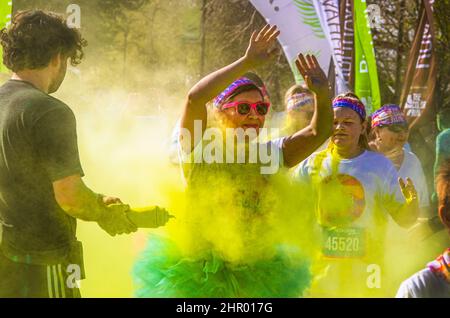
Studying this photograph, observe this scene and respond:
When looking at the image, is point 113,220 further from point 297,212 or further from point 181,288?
point 297,212

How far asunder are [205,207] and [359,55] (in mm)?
2683

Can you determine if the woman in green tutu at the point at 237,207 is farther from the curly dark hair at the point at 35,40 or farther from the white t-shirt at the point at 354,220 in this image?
the curly dark hair at the point at 35,40

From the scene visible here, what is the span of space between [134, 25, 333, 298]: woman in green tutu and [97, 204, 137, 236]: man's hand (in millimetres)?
317

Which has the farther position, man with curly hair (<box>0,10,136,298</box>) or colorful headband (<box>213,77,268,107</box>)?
colorful headband (<box>213,77,268,107</box>)

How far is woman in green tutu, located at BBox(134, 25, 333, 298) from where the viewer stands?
346 cm

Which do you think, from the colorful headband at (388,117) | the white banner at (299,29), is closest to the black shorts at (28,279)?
the colorful headband at (388,117)

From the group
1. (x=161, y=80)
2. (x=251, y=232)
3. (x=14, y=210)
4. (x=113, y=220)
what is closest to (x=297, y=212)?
(x=251, y=232)

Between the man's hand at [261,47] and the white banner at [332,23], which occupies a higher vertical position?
the white banner at [332,23]

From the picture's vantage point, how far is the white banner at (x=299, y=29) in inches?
232

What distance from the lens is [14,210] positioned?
3.32 meters

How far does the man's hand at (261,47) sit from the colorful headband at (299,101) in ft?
4.37

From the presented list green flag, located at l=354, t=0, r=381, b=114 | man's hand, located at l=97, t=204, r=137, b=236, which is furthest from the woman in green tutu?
green flag, located at l=354, t=0, r=381, b=114

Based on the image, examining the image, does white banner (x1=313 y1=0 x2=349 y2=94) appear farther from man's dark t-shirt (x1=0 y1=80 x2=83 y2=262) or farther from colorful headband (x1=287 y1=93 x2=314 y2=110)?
man's dark t-shirt (x1=0 y1=80 x2=83 y2=262)

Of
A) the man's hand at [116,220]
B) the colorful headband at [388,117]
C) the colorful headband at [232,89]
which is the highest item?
the colorful headband at [232,89]
